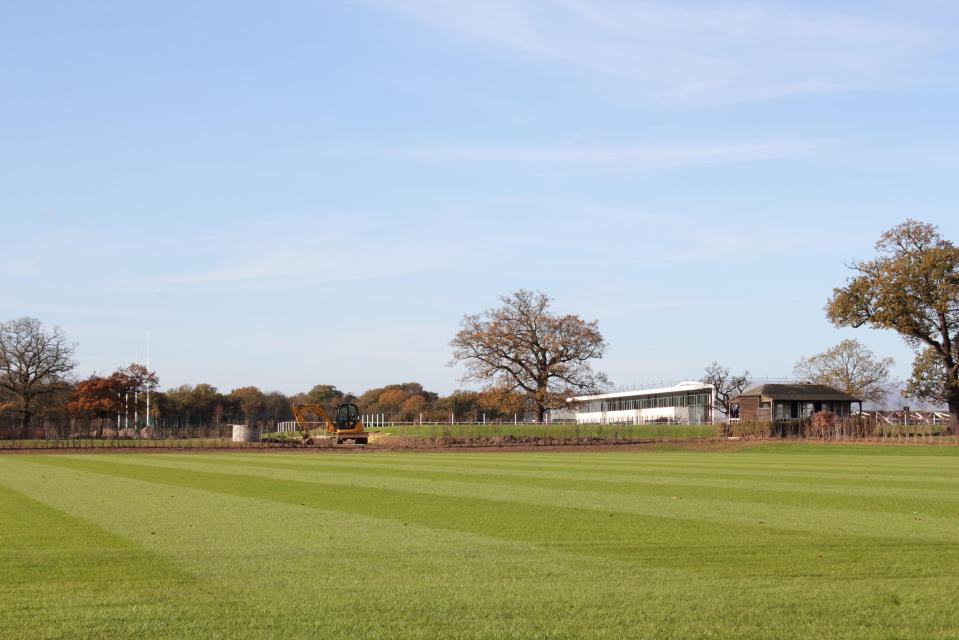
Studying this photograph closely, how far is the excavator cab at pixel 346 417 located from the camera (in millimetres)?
64312

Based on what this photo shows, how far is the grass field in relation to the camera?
7.84 metres

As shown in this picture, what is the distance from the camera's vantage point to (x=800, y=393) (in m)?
81.8

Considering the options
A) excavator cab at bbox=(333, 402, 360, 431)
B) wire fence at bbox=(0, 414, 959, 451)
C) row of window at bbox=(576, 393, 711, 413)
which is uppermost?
row of window at bbox=(576, 393, 711, 413)

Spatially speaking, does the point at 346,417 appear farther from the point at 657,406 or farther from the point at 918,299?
the point at 657,406

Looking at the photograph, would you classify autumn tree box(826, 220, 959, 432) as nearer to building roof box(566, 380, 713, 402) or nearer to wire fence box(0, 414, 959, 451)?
wire fence box(0, 414, 959, 451)

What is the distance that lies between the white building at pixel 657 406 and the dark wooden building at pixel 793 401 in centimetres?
1922

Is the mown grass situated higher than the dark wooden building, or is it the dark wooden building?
the dark wooden building

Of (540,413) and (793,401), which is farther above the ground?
(793,401)

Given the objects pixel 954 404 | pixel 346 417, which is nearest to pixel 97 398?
pixel 346 417

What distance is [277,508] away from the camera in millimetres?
16391

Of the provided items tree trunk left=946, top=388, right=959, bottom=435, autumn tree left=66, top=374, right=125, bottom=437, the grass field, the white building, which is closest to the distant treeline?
autumn tree left=66, top=374, right=125, bottom=437

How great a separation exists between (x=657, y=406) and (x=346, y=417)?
231ft

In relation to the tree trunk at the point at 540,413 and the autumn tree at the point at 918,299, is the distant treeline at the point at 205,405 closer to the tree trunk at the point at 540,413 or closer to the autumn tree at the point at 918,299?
the tree trunk at the point at 540,413

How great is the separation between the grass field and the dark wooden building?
62.5m
